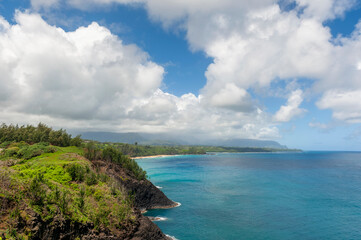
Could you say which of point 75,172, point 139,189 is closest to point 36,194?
point 75,172

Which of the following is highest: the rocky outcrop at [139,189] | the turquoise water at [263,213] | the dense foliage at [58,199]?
the dense foliage at [58,199]

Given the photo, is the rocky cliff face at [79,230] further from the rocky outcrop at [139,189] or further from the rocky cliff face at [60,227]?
the rocky outcrop at [139,189]

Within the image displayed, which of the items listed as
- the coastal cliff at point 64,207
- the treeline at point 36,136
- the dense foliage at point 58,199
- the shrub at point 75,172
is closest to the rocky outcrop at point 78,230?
the coastal cliff at point 64,207

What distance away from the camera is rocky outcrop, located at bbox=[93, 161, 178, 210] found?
167 ft

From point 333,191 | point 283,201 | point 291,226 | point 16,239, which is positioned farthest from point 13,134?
point 333,191

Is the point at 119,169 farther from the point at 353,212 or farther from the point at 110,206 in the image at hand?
the point at 353,212

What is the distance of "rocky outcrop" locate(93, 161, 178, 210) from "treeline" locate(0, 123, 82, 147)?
2461cm

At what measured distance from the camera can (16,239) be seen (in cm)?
1684

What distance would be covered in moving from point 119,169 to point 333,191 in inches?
3133

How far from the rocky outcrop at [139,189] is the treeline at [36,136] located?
24611mm

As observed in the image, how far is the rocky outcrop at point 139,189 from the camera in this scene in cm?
5088

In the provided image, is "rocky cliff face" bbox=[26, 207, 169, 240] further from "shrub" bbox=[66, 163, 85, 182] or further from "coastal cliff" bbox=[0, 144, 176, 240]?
"shrub" bbox=[66, 163, 85, 182]

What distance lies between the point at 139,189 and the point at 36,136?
1641 inches

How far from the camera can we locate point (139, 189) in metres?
52.8
